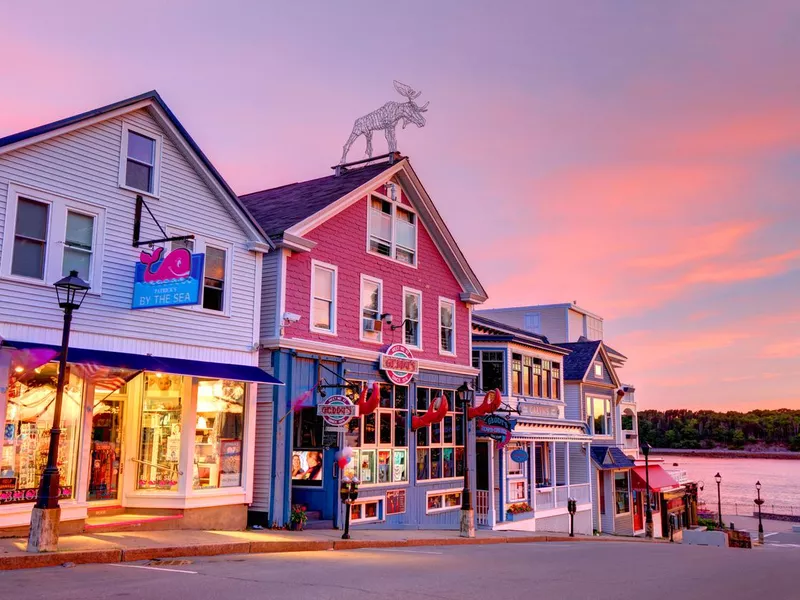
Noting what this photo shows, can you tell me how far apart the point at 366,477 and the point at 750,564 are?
10.4 meters

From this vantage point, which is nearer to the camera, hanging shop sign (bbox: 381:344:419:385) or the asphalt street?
the asphalt street

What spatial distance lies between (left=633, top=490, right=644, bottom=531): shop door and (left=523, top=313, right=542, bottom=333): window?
11701 mm

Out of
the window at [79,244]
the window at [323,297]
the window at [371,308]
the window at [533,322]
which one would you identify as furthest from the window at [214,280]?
the window at [533,322]

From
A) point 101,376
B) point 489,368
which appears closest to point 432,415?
point 489,368

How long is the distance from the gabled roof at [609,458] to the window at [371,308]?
21.9 meters

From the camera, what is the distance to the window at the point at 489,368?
31922mm

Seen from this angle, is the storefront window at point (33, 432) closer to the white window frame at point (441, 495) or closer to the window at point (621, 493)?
the white window frame at point (441, 495)

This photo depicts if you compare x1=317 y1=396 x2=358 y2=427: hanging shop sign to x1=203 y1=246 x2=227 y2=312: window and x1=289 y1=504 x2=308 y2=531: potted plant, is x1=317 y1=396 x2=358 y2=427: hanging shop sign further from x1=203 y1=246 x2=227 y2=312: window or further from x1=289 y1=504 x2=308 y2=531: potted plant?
x1=203 y1=246 x2=227 y2=312: window

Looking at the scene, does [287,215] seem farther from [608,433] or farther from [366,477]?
[608,433]

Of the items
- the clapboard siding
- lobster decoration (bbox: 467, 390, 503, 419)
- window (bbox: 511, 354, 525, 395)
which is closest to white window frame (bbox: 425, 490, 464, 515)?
lobster decoration (bbox: 467, 390, 503, 419)

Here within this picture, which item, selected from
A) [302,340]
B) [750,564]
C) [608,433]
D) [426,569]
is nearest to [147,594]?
[426,569]

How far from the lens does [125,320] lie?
1664cm

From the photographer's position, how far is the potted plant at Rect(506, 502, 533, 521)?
3020 centimetres

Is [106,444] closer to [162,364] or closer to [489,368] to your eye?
[162,364]
